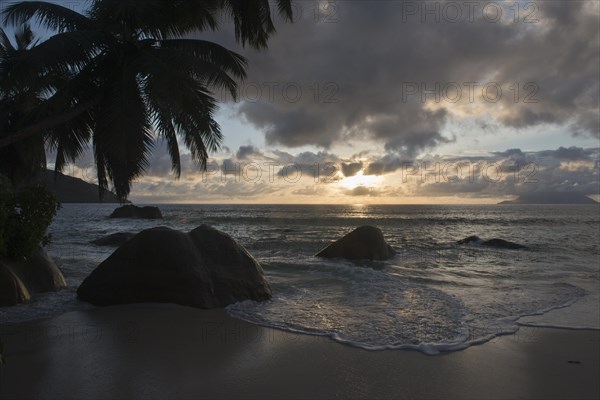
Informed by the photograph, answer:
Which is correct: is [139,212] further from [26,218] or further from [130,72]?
[26,218]

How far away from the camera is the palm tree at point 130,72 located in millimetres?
9344

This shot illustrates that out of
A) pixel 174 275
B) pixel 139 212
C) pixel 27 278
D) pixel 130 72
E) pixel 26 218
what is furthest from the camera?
pixel 139 212

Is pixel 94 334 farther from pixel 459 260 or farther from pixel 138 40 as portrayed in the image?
pixel 459 260

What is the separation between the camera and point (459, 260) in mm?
15438

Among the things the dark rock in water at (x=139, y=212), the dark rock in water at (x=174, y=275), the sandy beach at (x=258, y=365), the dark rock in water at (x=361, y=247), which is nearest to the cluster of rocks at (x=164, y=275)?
the dark rock in water at (x=174, y=275)

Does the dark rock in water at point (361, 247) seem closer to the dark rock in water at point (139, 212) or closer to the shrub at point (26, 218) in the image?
the shrub at point (26, 218)

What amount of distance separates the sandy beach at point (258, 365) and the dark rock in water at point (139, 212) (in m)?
51.3

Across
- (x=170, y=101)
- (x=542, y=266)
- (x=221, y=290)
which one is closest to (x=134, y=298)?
(x=221, y=290)

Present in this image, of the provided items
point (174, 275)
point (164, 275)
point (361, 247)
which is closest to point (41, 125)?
point (164, 275)

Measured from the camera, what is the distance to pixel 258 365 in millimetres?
4484

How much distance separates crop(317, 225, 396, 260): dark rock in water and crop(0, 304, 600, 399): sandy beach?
857 centimetres

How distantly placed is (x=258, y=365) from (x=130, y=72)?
8216 mm

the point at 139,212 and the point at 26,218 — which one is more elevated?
the point at 26,218

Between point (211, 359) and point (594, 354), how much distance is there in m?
4.75
